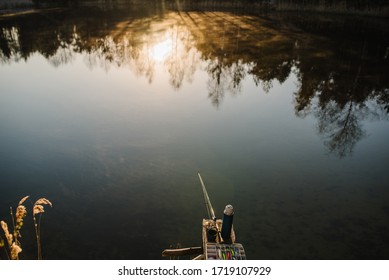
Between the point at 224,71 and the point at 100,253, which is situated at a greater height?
the point at 224,71

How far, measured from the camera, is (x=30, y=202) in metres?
9.75

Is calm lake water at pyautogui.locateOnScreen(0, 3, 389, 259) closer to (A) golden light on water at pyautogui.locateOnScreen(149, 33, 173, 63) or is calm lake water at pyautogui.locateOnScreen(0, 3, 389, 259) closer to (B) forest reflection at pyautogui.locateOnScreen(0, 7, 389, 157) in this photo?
(B) forest reflection at pyautogui.locateOnScreen(0, 7, 389, 157)

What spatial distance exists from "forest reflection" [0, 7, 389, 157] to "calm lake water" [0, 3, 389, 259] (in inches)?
6.0

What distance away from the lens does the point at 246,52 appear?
85.7ft

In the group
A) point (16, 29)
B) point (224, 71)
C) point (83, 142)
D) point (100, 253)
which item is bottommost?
point (100, 253)

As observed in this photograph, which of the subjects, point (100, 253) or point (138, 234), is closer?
point (100, 253)

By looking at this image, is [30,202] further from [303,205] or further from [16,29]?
[16,29]

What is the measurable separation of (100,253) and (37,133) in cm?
790

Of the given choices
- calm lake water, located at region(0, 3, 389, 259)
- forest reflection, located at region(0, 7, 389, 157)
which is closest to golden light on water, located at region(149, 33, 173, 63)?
forest reflection, located at region(0, 7, 389, 157)

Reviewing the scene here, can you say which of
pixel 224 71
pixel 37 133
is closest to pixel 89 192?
pixel 37 133

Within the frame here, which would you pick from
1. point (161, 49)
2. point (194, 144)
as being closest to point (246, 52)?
point (161, 49)

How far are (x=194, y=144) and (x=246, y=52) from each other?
616 inches

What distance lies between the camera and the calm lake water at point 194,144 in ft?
28.6

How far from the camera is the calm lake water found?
28.6ft
